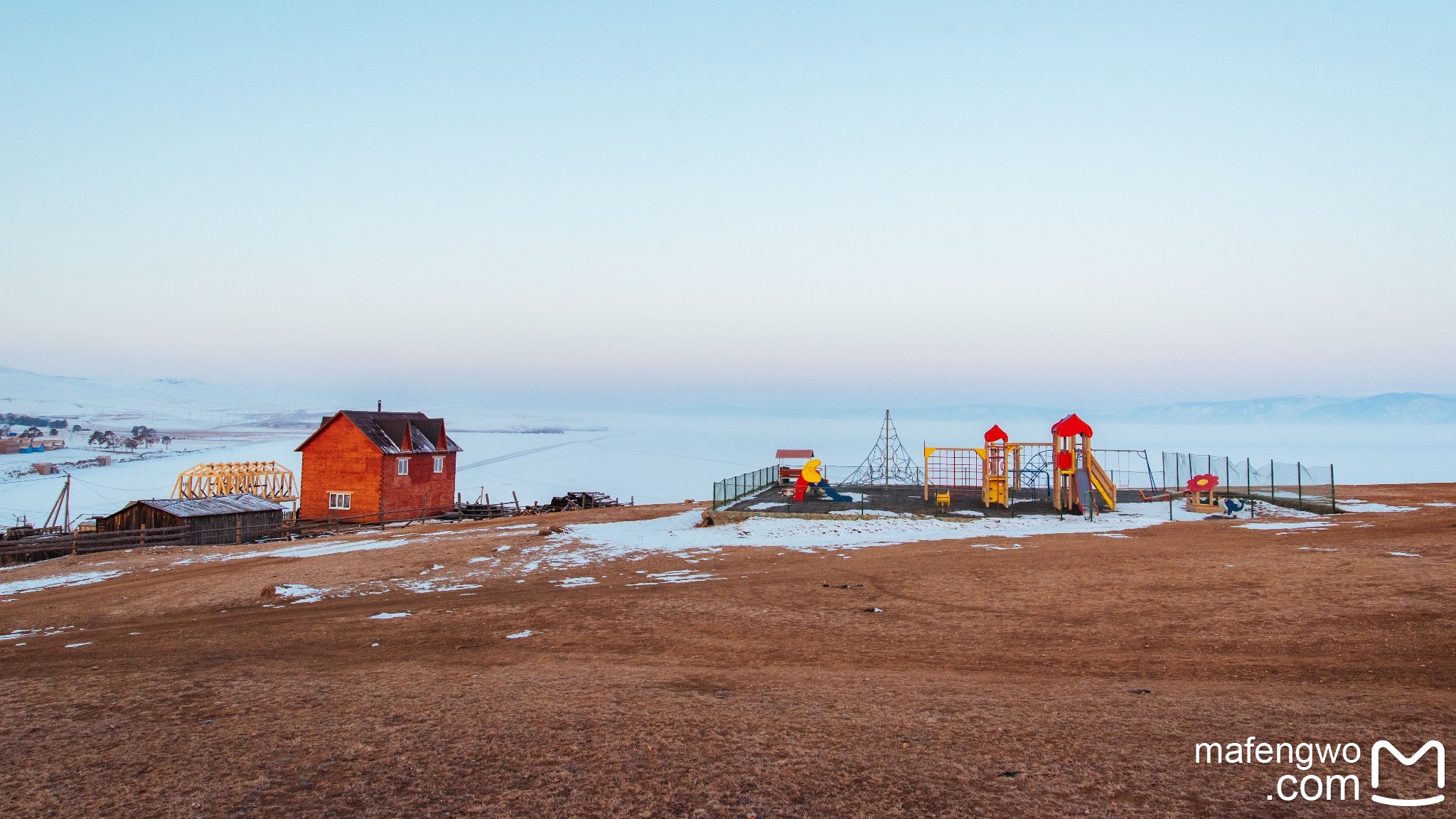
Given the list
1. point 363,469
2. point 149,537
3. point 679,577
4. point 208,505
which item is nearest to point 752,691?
point 679,577

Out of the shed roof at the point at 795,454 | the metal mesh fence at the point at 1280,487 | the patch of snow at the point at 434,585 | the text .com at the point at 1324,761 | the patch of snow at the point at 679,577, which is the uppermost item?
the shed roof at the point at 795,454

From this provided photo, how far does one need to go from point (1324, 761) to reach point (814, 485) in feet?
86.0

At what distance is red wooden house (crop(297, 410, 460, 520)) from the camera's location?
4025 cm

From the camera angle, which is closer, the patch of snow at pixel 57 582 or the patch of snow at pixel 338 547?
the patch of snow at pixel 57 582

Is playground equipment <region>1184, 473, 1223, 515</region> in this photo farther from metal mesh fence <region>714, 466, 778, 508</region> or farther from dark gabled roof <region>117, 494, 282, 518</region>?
dark gabled roof <region>117, 494, 282, 518</region>

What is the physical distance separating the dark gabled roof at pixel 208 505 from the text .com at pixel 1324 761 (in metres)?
35.7

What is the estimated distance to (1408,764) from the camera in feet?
18.8

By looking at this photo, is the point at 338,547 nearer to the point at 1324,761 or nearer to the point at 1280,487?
the point at 1324,761

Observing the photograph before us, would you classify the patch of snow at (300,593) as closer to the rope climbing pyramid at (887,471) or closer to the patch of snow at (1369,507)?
the rope climbing pyramid at (887,471)

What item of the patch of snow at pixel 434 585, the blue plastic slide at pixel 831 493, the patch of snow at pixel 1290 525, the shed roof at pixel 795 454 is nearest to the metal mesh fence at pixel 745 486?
the shed roof at pixel 795 454

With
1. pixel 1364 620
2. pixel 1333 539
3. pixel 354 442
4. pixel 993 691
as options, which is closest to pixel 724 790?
pixel 993 691

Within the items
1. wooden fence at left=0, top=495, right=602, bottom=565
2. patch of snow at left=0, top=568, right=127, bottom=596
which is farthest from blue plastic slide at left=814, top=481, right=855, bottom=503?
patch of snow at left=0, top=568, right=127, bottom=596

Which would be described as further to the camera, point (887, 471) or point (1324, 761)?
point (887, 471)

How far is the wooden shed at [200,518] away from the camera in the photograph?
98.5 ft
